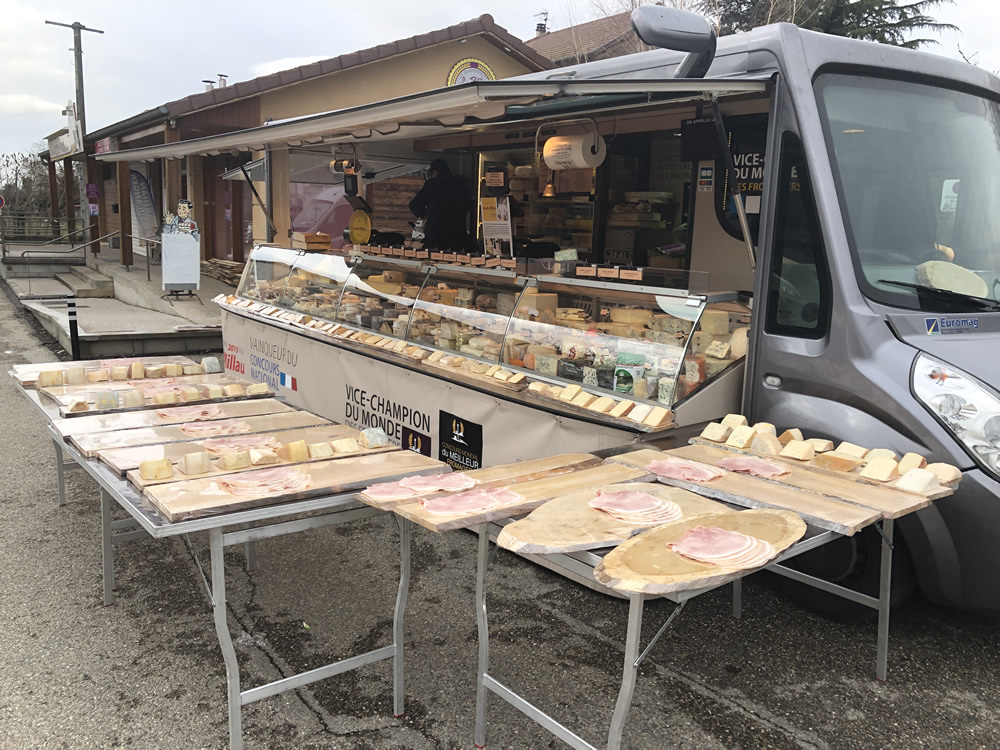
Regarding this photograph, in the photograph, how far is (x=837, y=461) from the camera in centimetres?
289

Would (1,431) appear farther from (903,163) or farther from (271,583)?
(903,163)

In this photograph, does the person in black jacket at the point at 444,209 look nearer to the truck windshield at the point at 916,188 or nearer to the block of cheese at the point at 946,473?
the truck windshield at the point at 916,188

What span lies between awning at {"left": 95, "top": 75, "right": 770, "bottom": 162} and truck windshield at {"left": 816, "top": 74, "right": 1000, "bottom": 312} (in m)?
0.54

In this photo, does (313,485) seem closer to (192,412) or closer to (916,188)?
(192,412)

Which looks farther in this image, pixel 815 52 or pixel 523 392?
pixel 523 392

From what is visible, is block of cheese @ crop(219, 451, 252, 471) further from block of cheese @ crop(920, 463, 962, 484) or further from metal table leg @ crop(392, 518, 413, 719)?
block of cheese @ crop(920, 463, 962, 484)

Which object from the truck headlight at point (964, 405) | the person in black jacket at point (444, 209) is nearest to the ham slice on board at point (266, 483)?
the truck headlight at point (964, 405)

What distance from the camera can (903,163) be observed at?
11.8ft

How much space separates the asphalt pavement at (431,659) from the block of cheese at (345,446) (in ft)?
2.87

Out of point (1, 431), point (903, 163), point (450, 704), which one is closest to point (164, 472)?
point (450, 704)

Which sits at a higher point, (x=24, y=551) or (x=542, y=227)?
(x=542, y=227)

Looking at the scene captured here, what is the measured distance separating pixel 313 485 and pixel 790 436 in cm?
193

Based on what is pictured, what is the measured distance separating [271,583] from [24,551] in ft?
4.79

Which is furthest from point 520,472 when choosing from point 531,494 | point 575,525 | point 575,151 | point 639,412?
point 575,151
